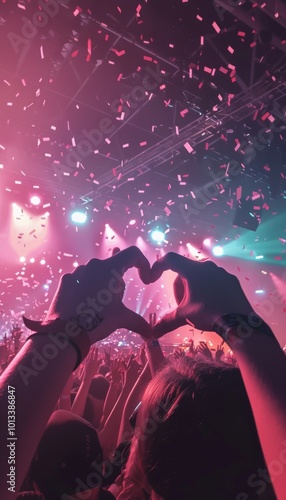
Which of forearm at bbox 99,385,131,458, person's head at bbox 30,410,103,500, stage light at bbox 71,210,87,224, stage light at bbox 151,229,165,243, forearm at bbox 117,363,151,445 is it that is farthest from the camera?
stage light at bbox 151,229,165,243

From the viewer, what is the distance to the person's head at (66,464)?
5.28ft

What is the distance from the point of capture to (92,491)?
1669mm

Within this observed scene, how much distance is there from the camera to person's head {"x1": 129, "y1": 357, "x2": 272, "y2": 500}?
0.81 m

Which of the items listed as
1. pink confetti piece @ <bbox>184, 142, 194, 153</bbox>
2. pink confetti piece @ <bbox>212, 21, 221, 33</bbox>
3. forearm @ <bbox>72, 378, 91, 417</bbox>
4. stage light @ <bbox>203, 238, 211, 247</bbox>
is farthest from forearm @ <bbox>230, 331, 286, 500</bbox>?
stage light @ <bbox>203, 238, 211, 247</bbox>

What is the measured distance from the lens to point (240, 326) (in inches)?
35.5

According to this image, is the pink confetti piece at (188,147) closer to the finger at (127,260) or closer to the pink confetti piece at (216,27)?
the pink confetti piece at (216,27)

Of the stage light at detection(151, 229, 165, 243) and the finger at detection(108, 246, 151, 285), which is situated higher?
the stage light at detection(151, 229, 165, 243)

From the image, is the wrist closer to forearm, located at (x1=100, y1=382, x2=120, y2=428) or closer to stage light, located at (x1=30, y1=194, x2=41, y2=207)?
forearm, located at (x1=100, y1=382, x2=120, y2=428)

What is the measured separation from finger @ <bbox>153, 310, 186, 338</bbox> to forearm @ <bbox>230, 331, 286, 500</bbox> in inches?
7.5

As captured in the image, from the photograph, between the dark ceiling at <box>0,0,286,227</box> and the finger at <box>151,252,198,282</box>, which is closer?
the finger at <box>151,252,198,282</box>

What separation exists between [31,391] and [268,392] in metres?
0.50

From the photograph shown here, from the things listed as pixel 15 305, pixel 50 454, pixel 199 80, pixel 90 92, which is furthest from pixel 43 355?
pixel 15 305

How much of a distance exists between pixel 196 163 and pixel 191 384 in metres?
9.47

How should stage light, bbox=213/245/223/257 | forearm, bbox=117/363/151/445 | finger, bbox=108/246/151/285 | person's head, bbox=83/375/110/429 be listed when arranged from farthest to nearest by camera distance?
stage light, bbox=213/245/223/257 → person's head, bbox=83/375/110/429 → forearm, bbox=117/363/151/445 → finger, bbox=108/246/151/285
